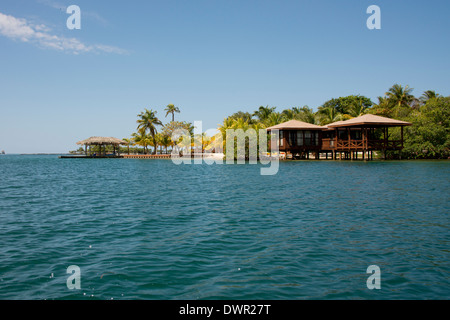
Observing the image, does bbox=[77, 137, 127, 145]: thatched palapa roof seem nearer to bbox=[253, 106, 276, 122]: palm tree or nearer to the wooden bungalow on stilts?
bbox=[253, 106, 276, 122]: palm tree

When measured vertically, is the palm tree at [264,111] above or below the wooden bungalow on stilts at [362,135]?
above

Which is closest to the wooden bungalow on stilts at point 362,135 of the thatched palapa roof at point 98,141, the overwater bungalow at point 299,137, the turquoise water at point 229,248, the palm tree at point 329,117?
the overwater bungalow at point 299,137

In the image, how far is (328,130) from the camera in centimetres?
4978

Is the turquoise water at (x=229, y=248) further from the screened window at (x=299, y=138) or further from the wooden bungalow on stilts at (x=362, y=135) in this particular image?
the screened window at (x=299, y=138)

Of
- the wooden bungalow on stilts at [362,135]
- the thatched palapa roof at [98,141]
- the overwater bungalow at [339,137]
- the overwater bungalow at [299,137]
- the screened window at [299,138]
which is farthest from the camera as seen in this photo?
the thatched palapa roof at [98,141]

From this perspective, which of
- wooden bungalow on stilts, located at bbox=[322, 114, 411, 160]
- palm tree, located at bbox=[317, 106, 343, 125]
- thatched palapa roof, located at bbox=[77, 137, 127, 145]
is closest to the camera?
wooden bungalow on stilts, located at bbox=[322, 114, 411, 160]

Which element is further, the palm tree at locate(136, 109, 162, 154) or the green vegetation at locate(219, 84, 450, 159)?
the palm tree at locate(136, 109, 162, 154)

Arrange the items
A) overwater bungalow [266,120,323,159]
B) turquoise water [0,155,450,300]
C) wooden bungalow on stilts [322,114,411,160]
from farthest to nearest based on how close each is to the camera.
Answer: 1. overwater bungalow [266,120,323,159]
2. wooden bungalow on stilts [322,114,411,160]
3. turquoise water [0,155,450,300]

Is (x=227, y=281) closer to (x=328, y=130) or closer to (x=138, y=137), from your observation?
(x=328, y=130)

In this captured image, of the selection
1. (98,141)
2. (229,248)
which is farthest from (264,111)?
(229,248)


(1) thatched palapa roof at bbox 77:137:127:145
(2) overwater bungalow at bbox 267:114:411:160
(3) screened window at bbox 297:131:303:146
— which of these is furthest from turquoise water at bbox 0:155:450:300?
(1) thatched palapa roof at bbox 77:137:127:145

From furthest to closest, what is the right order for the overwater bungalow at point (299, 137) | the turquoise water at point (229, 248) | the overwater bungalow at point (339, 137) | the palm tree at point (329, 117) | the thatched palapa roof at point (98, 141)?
1. the thatched palapa roof at point (98, 141)
2. the palm tree at point (329, 117)
3. the overwater bungalow at point (299, 137)
4. the overwater bungalow at point (339, 137)
5. the turquoise water at point (229, 248)

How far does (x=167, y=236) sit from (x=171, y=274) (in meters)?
2.95
